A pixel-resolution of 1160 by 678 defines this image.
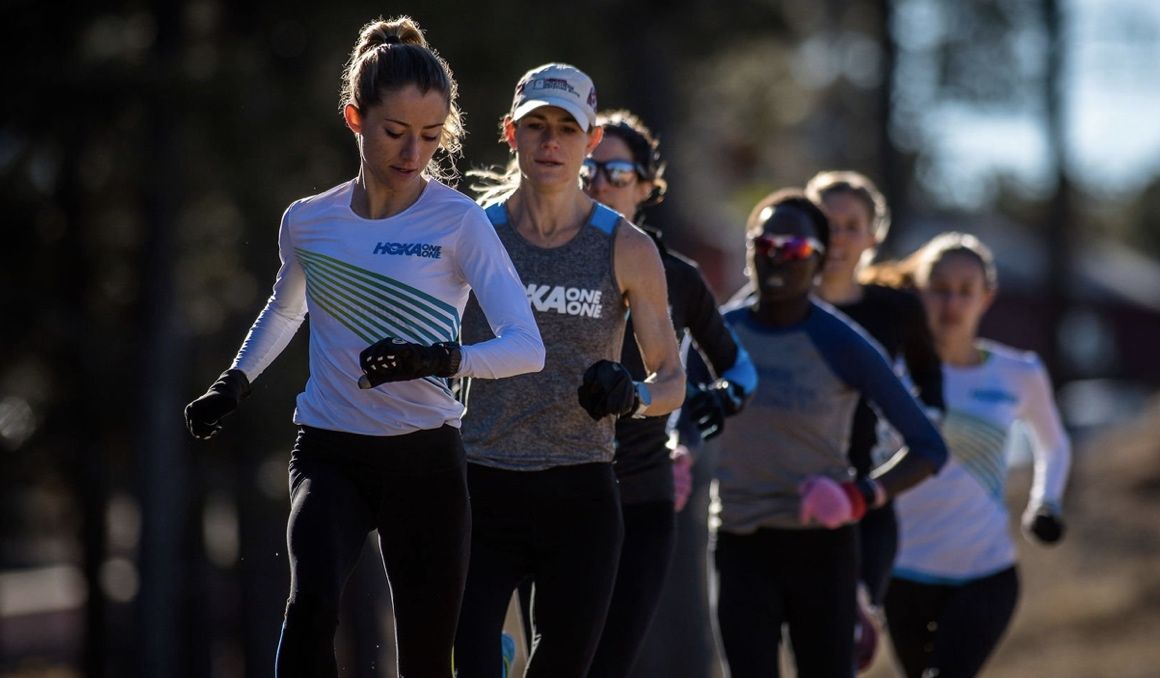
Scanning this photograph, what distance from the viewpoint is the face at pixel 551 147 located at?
520 cm

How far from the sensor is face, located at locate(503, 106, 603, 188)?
5.20m

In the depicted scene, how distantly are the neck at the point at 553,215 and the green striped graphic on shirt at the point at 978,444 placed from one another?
296 cm

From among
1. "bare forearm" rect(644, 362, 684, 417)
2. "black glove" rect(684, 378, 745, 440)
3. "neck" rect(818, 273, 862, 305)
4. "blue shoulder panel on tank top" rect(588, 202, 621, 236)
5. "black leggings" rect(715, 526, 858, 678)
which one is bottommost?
"black leggings" rect(715, 526, 858, 678)

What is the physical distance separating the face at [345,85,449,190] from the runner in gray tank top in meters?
0.53

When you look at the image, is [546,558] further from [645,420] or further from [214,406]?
[214,406]

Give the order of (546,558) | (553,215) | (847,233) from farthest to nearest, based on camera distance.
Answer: (847,233)
(553,215)
(546,558)

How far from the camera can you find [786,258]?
6520mm

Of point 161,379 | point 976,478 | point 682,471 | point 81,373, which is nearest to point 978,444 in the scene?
point 976,478

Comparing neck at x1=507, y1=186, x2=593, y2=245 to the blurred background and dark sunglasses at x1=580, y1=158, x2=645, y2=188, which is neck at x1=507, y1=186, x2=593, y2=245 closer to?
dark sunglasses at x1=580, y1=158, x2=645, y2=188

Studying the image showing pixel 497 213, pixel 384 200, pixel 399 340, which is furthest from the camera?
pixel 497 213

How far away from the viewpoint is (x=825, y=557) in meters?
6.42

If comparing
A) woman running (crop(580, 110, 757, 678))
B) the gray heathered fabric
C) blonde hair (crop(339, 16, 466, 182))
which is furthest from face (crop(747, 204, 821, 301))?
blonde hair (crop(339, 16, 466, 182))

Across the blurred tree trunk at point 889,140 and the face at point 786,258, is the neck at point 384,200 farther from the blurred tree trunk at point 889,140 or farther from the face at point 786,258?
the blurred tree trunk at point 889,140

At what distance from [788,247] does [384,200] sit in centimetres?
217
